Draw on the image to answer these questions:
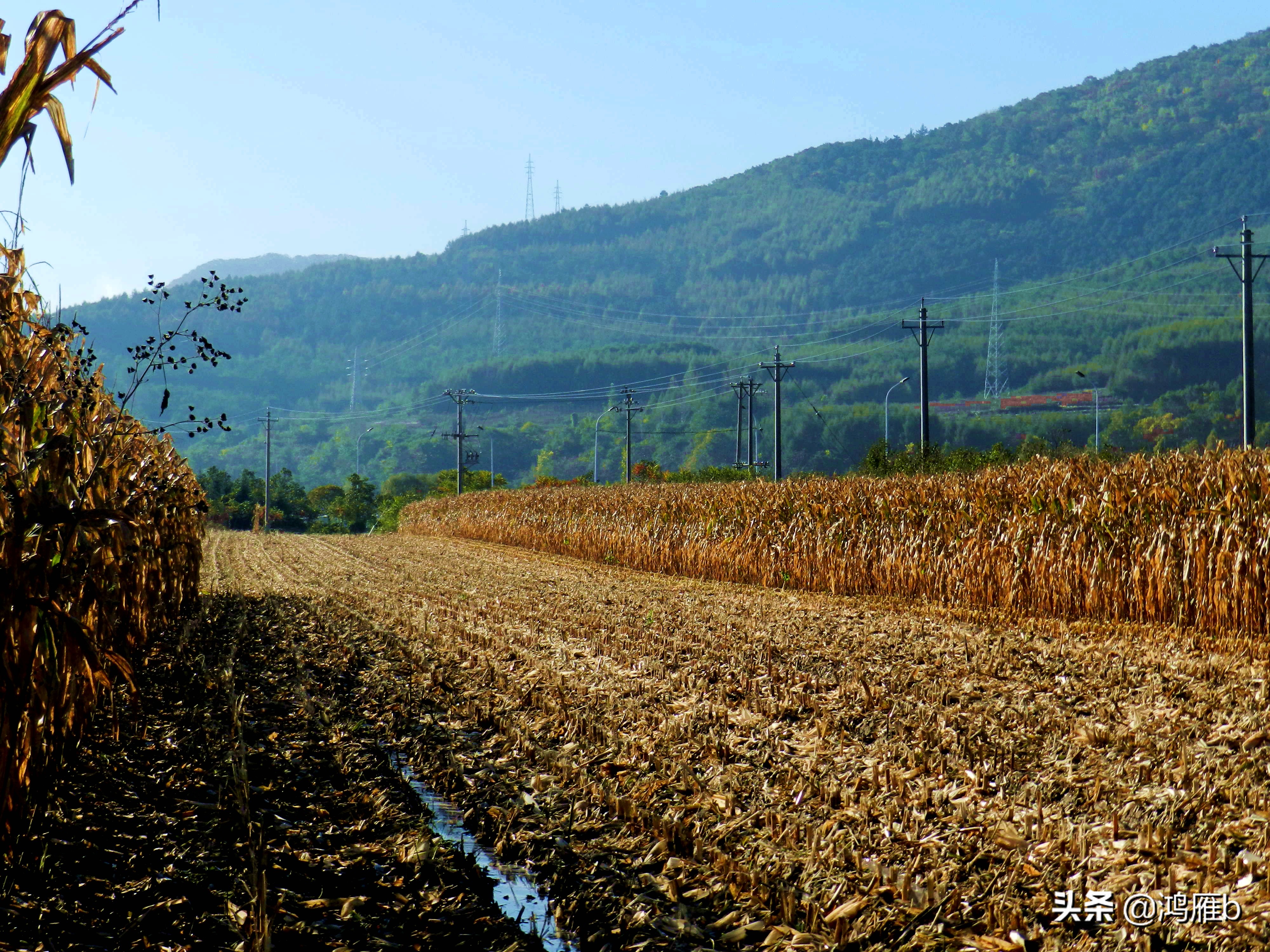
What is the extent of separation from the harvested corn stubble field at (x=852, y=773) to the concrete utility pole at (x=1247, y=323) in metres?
19.7

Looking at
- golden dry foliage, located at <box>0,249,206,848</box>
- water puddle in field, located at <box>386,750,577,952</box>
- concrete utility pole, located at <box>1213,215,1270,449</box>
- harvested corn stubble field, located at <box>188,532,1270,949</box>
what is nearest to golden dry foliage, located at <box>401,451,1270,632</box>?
harvested corn stubble field, located at <box>188,532,1270,949</box>

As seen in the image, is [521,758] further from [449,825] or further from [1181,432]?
[1181,432]

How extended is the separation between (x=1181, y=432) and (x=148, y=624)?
108m

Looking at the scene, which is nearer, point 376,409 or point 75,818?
point 75,818

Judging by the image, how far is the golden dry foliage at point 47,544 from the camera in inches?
177

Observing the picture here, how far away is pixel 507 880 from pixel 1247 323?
31.4m

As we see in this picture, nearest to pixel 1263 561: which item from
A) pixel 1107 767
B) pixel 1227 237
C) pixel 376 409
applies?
pixel 1107 767

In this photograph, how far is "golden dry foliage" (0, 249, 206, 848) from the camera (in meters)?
4.49

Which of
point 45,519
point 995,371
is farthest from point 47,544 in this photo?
point 995,371

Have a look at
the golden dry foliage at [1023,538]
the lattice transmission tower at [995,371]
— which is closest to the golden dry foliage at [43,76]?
the golden dry foliage at [1023,538]

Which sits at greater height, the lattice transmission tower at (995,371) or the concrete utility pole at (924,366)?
the lattice transmission tower at (995,371)

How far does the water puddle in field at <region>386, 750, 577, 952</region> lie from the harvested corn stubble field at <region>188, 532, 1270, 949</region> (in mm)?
78

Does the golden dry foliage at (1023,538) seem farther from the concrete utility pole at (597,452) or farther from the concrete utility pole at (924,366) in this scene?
the concrete utility pole at (597,452)

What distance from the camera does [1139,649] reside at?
31.8ft
